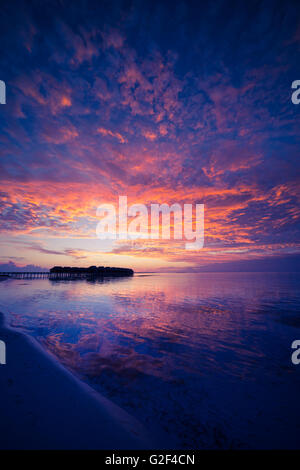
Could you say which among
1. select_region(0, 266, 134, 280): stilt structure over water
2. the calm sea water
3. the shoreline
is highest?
the shoreline

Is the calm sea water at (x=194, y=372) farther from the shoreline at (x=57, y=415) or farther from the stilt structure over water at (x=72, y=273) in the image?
the stilt structure over water at (x=72, y=273)

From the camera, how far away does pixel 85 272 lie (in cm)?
9212

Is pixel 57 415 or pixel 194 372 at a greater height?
pixel 57 415

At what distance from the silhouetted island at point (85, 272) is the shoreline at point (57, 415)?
287ft

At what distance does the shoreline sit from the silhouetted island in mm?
87560

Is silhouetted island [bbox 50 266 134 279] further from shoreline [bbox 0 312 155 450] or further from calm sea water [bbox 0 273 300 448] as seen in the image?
shoreline [bbox 0 312 155 450]

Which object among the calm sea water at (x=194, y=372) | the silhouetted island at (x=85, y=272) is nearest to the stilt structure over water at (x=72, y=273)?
the silhouetted island at (x=85, y=272)

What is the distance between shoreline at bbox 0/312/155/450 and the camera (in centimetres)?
306

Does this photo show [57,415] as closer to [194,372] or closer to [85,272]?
[194,372]

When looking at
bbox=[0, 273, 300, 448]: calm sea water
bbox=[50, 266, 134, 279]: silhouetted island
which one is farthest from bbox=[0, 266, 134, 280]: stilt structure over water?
bbox=[0, 273, 300, 448]: calm sea water

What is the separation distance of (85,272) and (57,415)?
95526mm

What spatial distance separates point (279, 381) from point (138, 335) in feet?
20.6

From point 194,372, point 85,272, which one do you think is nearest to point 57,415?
point 194,372
